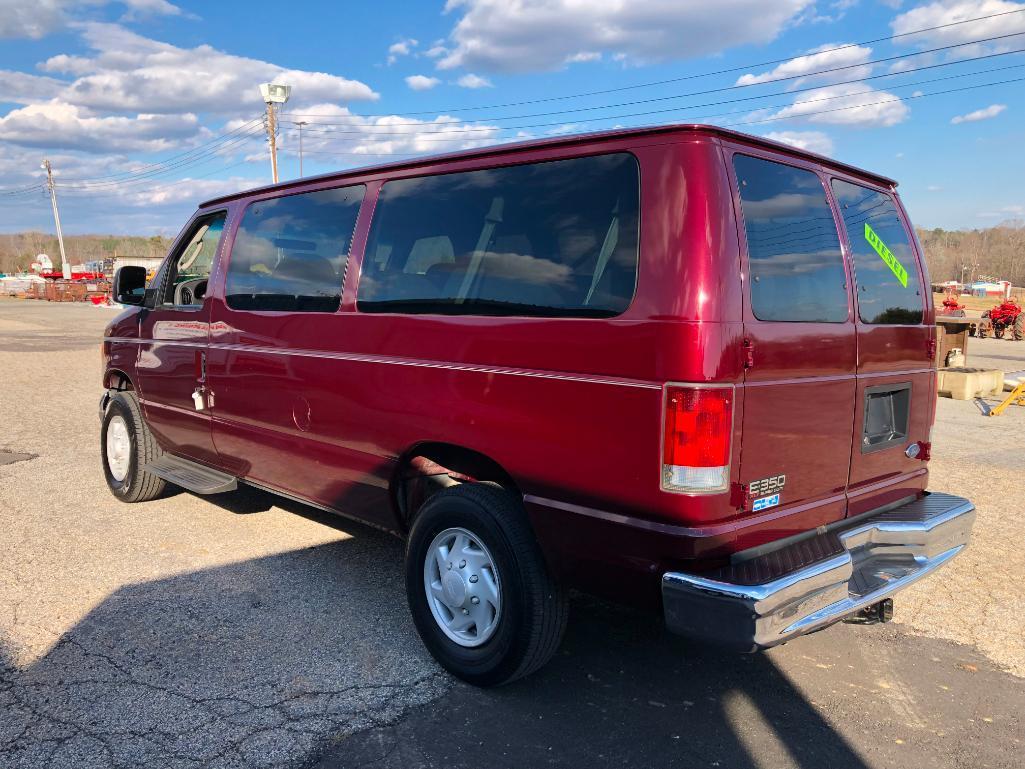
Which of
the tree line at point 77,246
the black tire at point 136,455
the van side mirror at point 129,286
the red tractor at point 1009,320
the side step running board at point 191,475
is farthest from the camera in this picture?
the tree line at point 77,246

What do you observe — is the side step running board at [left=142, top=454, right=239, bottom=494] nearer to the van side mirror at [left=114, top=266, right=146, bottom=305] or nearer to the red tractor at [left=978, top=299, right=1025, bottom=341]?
the van side mirror at [left=114, top=266, right=146, bottom=305]

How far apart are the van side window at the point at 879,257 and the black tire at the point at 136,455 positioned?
4745 millimetres

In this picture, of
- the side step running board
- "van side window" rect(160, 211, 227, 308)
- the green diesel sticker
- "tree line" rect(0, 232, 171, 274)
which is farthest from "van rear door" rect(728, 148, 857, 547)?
"tree line" rect(0, 232, 171, 274)

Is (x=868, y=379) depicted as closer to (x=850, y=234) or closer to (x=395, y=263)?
(x=850, y=234)

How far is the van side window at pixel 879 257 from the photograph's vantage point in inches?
133

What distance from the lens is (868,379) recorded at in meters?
3.28

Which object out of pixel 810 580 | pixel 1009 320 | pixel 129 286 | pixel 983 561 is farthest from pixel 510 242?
pixel 1009 320

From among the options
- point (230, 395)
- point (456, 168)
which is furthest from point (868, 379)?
point (230, 395)

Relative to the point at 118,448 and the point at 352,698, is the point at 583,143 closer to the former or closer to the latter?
the point at 352,698

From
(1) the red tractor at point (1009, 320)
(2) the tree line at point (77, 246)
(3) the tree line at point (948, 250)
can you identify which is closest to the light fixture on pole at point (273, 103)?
(1) the red tractor at point (1009, 320)

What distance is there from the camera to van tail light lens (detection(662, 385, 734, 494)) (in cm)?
255

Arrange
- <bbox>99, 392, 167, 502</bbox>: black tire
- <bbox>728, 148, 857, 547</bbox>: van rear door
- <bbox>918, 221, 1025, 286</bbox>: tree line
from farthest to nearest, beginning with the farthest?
<bbox>918, 221, 1025, 286</bbox>: tree line → <bbox>99, 392, 167, 502</bbox>: black tire → <bbox>728, 148, 857, 547</bbox>: van rear door

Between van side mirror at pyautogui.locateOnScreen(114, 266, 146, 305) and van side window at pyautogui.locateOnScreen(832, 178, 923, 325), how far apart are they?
14.9ft

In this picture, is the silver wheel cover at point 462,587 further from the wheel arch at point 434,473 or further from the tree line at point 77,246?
the tree line at point 77,246
